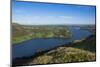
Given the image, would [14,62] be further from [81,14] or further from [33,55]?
[81,14]

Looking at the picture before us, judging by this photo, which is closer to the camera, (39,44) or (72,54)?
(39,44)

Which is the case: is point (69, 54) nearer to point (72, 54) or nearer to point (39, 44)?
point (72, 54)

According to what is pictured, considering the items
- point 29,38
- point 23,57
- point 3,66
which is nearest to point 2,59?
point 3,66

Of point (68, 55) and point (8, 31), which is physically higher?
point (8, 31)

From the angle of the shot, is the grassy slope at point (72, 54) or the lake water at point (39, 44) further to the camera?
the grassy slope at point (72, 54)

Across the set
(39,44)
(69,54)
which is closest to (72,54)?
(69,54)

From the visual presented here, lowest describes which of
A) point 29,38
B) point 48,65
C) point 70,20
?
point 48,65

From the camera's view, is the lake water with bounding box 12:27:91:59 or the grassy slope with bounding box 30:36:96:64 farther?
the grassy slope with bounding box 30:36:96:64

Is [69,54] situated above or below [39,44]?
below
